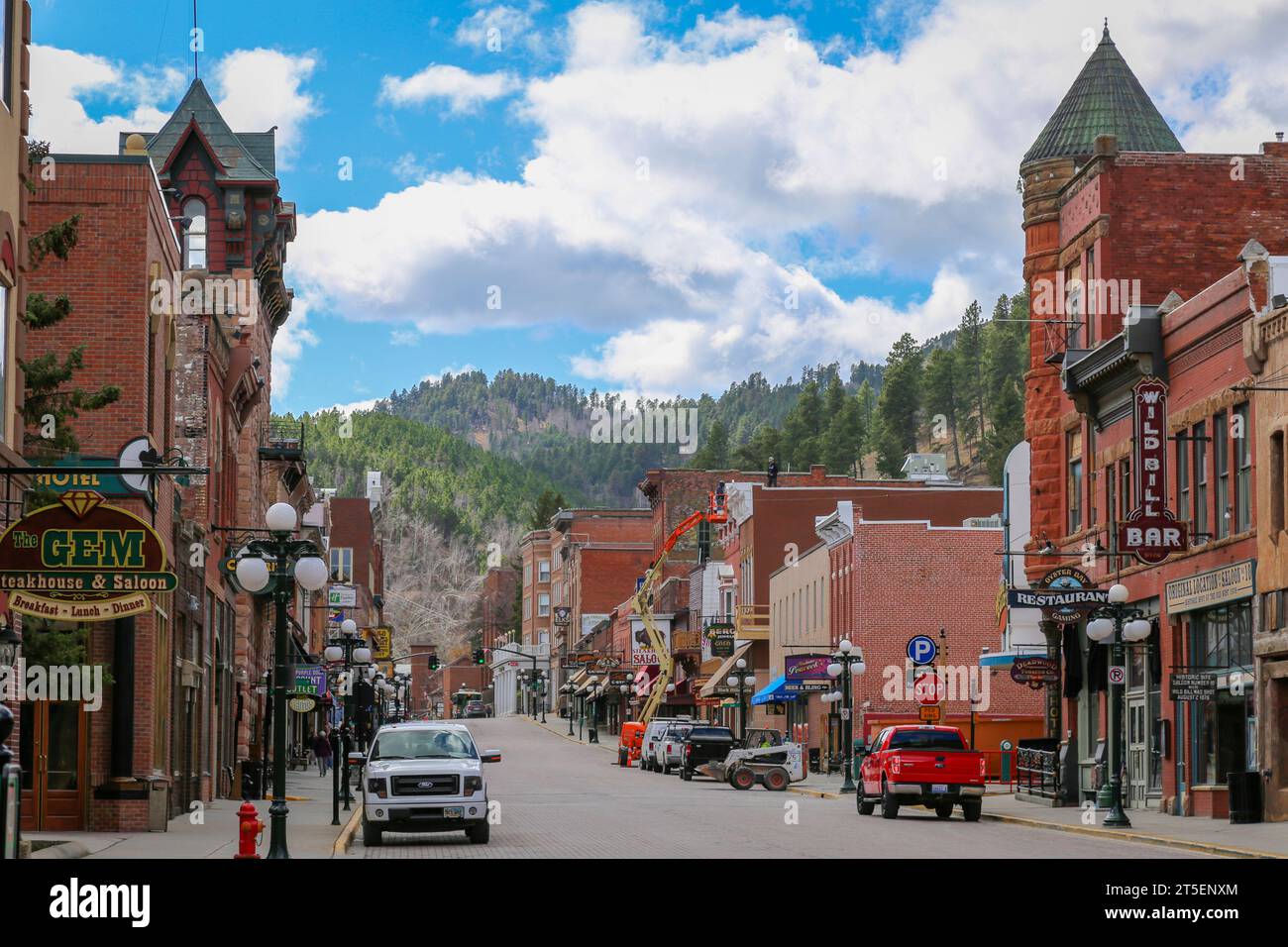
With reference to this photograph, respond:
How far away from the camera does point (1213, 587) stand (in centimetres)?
3616

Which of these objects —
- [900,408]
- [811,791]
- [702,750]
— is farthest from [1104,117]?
[900,408]

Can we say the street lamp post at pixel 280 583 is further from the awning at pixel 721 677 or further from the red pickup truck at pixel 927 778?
the awning at pixel 721 677

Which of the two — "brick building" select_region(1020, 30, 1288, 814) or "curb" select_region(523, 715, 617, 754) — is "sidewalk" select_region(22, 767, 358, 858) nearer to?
"brick building" select_region(1020, 30, 1288, 814)

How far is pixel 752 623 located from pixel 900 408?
105m

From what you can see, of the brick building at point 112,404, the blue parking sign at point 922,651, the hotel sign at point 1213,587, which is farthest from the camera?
the blue parking sign at point 922,651

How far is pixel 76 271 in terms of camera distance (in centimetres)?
3173

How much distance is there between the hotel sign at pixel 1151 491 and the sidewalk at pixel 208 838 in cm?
1560

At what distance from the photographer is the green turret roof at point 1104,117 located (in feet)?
154

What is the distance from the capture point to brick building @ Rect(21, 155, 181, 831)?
30906 millimetres

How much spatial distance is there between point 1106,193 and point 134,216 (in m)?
21.7

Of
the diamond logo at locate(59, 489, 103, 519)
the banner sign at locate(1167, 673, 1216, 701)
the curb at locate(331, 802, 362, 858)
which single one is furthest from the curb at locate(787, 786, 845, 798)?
the diamond logo at locate(59, 489, 103, 519)

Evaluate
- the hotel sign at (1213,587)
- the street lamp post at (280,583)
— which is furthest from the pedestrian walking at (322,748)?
the street lamp post at (280,583)

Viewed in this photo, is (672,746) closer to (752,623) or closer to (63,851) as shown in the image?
(752,623)
